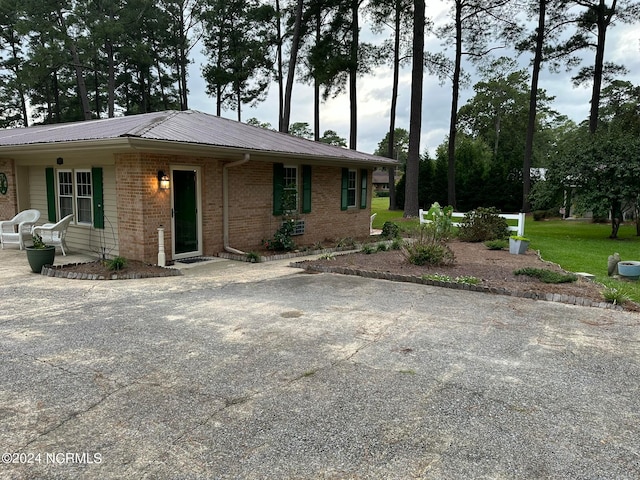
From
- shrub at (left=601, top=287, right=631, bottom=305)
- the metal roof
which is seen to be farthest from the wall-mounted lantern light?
shrub at (left=601, top=287, right=631, bottom=305)

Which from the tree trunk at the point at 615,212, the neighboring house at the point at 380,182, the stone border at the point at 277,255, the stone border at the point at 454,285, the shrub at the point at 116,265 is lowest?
the stone border at the point at 454,285

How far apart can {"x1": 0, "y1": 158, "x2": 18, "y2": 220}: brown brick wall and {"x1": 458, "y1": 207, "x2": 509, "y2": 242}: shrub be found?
12162 millimetres

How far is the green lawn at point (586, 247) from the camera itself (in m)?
8.49

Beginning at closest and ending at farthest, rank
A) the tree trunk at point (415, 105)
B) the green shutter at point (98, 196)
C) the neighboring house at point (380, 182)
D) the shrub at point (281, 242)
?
the green shutter at point (98, 196), the shrub at point (281, 242), the tree trunk at point (415, 105), the neighboring house at point (380, 182)

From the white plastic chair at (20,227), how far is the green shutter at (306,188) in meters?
6.49

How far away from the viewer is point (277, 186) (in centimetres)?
1091

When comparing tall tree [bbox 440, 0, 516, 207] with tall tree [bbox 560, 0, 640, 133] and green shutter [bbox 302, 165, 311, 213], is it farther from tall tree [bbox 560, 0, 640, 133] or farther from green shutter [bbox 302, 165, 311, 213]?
green shutter [bbox 302, 165, 311, 213]

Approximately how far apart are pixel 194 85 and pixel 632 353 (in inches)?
1361

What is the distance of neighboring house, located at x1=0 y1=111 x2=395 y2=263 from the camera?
8.21 m

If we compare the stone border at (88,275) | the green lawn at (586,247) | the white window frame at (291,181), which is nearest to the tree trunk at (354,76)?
the green lawn at (586,247)

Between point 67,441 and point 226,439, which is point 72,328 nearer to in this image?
point 67,441

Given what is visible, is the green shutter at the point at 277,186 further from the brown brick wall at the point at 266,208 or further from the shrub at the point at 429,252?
the shrub at the point at 429,252

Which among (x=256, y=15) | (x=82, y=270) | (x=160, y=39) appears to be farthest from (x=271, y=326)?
(x=160, y=39)

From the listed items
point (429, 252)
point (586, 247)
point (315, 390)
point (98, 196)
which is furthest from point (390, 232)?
point (315, 390)
